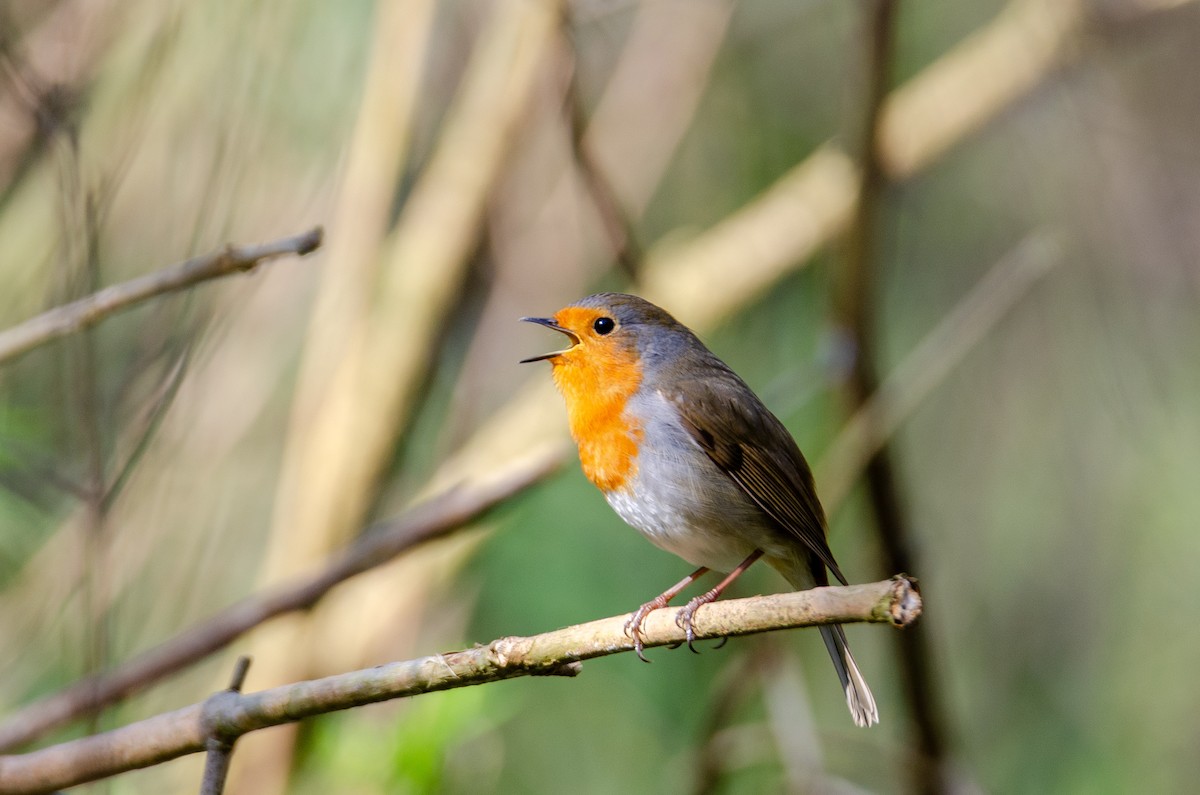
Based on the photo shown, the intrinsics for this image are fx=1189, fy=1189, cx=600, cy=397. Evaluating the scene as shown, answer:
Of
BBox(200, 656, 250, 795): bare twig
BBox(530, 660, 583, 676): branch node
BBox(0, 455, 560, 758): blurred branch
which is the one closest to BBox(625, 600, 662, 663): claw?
BBox(530, 660, 583, 676): branch node

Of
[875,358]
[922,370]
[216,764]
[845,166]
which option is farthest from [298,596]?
[845,166]

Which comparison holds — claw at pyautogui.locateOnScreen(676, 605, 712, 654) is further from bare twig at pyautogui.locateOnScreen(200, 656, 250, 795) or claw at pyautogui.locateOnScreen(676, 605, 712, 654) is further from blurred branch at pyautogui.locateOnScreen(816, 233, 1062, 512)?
blurred branch at pyautogui.locateOnScreen(816, 233, 1062, 512)

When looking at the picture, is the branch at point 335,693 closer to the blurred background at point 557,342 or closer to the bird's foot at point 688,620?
the bird's foot at point 688,620

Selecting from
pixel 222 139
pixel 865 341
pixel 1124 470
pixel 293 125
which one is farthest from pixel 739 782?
pixel 222 139

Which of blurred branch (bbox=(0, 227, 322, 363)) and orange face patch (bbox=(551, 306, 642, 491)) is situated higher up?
A: blurred branch (bbox=(0, 227, 322, 363))

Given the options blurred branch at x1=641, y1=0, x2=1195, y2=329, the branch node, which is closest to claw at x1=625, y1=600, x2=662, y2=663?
the branch node

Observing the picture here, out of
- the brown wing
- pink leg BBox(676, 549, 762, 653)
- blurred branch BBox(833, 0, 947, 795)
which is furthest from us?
blurred branch BBox(833, 0, 947, 795)

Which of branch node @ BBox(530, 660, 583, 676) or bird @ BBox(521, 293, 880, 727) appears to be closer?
branch node @ BBox(530, 660, 583, 676)

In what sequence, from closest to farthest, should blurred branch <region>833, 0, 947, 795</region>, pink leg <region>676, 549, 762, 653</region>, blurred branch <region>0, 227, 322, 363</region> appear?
blurred branch <region>0, 227, 322, 363</region> < pink leg <region>676, 549, 762, 653</region> < blurred branch <region>833, 0, 947, 795</region>

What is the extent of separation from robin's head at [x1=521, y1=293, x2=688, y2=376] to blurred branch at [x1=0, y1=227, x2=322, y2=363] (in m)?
1.24

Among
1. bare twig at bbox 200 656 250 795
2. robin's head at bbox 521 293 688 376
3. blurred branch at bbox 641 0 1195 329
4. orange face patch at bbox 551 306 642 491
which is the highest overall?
blurred branch at bbox 641 0 1195 329

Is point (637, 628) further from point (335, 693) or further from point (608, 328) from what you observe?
point (608, 328)

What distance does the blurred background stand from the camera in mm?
3404

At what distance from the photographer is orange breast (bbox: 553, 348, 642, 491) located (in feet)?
10.0
